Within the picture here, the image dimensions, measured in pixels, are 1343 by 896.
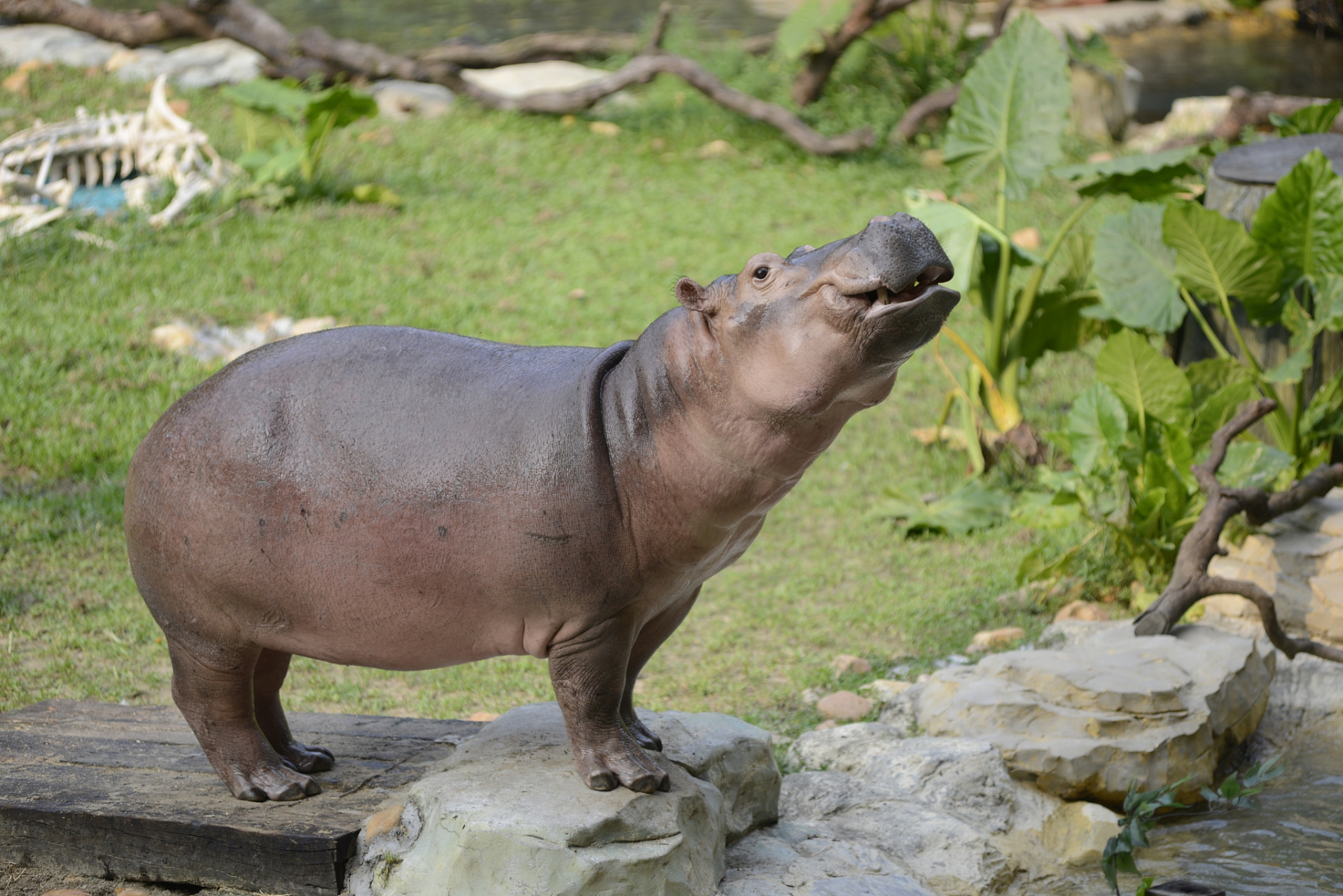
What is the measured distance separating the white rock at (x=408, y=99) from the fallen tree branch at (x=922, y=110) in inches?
151

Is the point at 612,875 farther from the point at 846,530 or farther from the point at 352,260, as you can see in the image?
the point at 352,260

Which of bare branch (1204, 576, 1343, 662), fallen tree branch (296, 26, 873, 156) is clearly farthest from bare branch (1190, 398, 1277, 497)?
fallen tree branch (296, 26, 873, 156)

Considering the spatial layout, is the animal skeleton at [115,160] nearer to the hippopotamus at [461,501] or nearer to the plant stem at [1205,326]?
the hippopotamus at [461,501]

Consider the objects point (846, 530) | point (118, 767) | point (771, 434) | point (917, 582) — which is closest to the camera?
point (771, 434)

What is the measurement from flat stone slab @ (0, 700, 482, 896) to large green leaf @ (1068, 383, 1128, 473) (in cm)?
301

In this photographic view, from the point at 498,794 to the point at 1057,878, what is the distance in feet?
6.02

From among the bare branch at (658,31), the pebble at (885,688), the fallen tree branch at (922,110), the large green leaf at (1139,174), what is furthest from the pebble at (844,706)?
the bare branch at (658,31)

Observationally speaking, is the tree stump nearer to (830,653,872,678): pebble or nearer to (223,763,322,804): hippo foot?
(830,653,872,678): pebble

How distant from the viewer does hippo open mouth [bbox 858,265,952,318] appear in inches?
92.5

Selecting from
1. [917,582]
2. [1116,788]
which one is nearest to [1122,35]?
[917,582]

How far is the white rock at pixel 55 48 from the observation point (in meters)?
11.2

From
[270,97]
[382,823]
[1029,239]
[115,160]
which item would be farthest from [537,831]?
[115,160]

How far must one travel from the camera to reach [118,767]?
341 centimetres

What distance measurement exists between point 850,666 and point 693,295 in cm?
280
